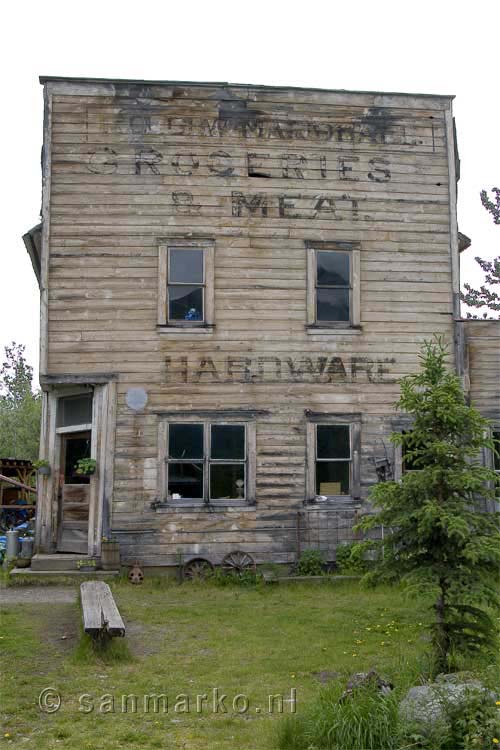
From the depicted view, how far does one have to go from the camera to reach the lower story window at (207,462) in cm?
1506

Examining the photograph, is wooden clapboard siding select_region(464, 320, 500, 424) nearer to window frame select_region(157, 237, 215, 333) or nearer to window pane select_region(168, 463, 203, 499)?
window frame select_region(157, 237, 215, 333)

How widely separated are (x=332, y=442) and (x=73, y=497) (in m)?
5.17

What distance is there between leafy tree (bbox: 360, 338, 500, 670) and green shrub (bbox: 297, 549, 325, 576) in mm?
7151

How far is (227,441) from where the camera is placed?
50.0 feet

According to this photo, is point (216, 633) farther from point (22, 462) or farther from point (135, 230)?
point (22, 462)

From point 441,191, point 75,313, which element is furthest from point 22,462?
point 441,191

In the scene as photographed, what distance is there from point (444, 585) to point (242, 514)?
8.07m

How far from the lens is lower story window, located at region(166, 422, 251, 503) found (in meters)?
15.1

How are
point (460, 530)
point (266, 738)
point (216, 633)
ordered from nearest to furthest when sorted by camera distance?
1. point (266, 738)
2. point (460, 530)
3. point (216, 633)

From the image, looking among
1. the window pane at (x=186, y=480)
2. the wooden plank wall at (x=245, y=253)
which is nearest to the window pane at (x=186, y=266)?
the wooden plank wall at (x=245, y=253)

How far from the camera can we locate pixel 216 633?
10141 mm

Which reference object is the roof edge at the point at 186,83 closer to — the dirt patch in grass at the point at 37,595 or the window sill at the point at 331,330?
the window sill at the point at 331,330

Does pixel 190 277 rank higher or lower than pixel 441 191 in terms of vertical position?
lower

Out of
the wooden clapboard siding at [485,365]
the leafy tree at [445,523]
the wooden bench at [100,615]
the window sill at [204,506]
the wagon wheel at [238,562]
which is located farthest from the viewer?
the wooden clapboard siding at [485,365]
